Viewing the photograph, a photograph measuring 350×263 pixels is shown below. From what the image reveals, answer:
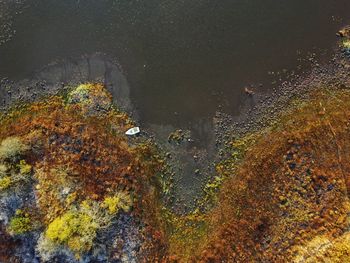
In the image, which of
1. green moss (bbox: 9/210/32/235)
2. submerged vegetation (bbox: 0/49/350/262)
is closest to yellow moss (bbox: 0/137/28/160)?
submerged vegetation (bbox: 0/49/350/262)

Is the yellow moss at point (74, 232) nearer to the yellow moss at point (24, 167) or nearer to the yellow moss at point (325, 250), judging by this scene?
the yellow moss at point (24, 167)

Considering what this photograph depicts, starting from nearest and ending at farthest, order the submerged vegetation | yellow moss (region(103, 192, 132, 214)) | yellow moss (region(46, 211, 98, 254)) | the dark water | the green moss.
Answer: yellow moss (region(46, 211, 98, 254)), the green moss, the submerged vegetation, yellow moss (region(103, 192, 132, 214)), the dark water

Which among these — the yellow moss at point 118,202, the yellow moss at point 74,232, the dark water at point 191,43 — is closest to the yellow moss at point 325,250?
the dark water at point 191,43

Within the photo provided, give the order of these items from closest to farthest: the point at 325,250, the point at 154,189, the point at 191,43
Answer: the point at 325,250, the point at 154,189, the point at 191,43

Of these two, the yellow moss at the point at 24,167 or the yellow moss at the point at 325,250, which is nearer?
the yellow moss at the point at 325,250

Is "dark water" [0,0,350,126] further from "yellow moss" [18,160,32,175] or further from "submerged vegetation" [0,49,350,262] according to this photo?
"yellow moss" [18,160,32,175]

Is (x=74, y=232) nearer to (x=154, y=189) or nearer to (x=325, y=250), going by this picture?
(x=154, y=189)

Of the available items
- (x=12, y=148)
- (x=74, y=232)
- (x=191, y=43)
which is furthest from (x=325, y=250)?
(x=12, y=148)

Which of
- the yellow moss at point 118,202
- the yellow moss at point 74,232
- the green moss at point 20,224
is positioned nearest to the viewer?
the yellow moss at point 74,232
